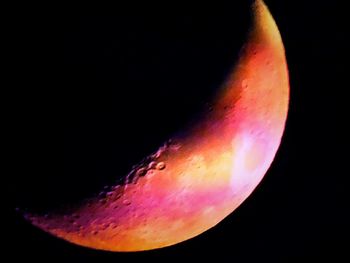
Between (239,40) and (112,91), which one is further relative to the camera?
(239,40)

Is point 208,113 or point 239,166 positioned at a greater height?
point 208,113

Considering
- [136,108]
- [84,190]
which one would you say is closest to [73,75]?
[136,108]

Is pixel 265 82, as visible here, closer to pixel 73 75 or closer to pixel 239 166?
pixel 239 166

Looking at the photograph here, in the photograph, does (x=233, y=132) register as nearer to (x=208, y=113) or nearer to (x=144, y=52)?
(x=208, y=113)

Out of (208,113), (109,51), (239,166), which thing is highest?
(109,51)

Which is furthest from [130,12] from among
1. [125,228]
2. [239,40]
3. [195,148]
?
[125,228]

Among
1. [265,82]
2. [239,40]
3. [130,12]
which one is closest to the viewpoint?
[130,12]

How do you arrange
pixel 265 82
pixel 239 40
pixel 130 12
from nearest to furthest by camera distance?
pixel 130 12
pixel 239 40
pixel 265 82

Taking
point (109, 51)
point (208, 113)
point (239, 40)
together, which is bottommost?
point (208, 113)

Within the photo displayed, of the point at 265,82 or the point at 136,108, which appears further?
the point at 265,82
